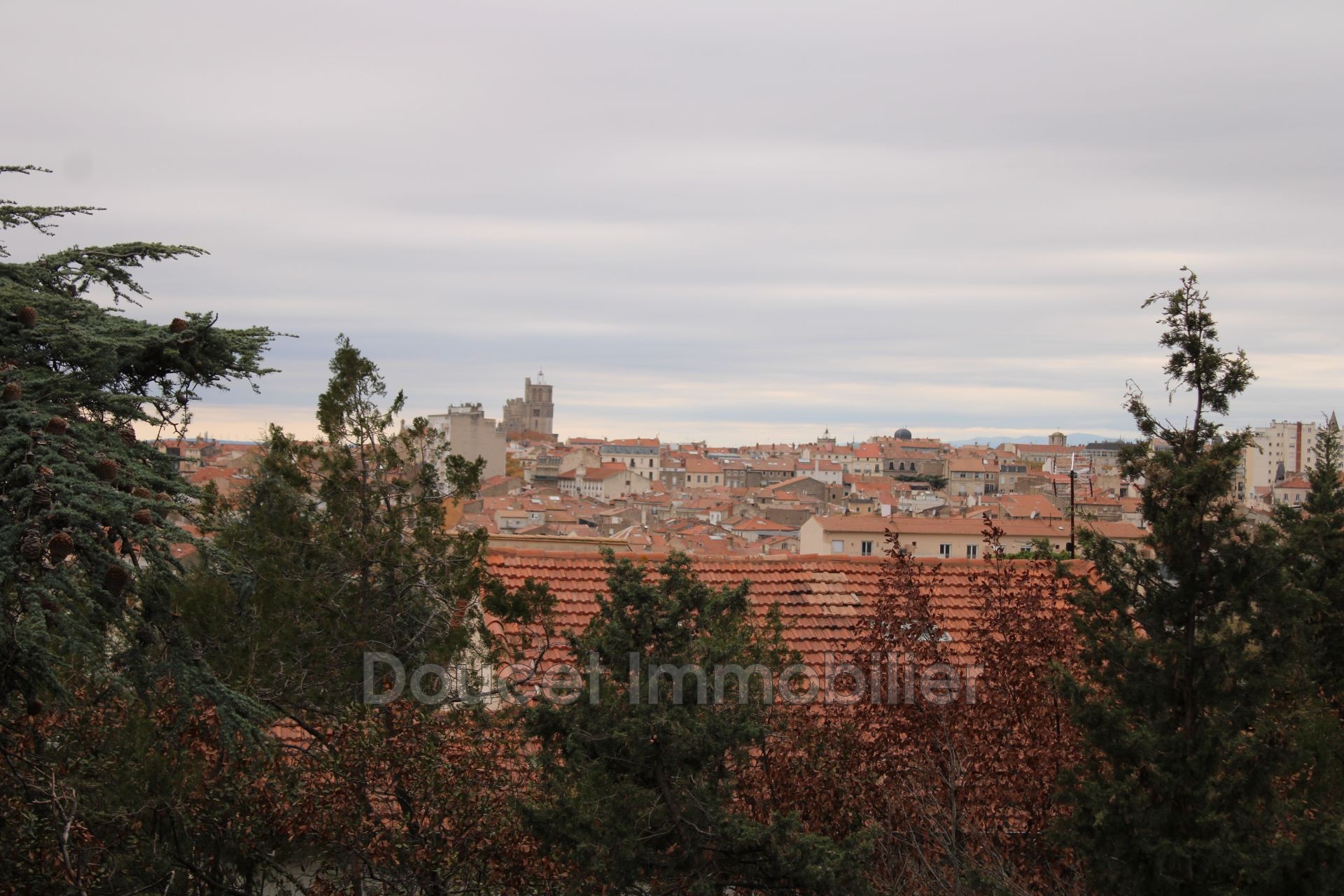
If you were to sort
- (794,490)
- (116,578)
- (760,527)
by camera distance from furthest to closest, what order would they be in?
(794,490), (760,527), (116,578)

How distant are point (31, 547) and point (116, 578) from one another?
421 millimetres

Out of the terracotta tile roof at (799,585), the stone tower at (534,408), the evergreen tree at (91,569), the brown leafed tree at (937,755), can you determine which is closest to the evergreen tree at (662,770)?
the brown leafed tree at (937,755)

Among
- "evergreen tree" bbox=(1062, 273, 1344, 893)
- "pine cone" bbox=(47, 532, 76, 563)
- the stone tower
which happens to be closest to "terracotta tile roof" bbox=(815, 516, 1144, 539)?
"evergreen tree" bbox=(1062, 273, 1344, 893)

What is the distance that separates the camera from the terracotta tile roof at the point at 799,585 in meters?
9.97

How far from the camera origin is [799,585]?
10781 millimetres

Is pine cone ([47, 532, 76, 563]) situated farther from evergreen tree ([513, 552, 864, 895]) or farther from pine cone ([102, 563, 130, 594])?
evergreen tree ([513, 552, 864, 895])

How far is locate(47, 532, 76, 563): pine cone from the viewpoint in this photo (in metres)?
4.15

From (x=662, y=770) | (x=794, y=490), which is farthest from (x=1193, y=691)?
(x=794, y=490)

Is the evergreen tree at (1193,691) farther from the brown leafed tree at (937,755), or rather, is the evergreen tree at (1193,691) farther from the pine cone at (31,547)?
the pine cone at (31,547)

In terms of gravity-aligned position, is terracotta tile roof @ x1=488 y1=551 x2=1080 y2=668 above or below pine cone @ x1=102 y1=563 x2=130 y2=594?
below

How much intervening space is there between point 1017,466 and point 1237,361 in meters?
108

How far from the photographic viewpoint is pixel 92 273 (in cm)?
583

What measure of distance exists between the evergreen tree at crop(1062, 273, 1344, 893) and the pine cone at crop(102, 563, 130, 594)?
4393mm

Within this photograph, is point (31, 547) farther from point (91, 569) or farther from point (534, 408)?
point (534, 408)
